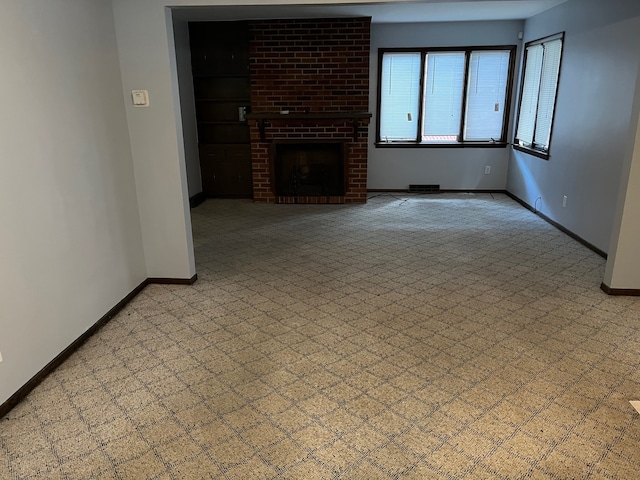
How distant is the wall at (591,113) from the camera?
3799 millimetres

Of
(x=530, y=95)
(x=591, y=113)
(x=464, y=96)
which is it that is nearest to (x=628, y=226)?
(x=591, y=113)

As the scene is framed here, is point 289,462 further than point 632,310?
No

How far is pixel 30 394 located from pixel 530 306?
9.72 feet

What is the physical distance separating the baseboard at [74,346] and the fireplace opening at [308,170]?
293 cm

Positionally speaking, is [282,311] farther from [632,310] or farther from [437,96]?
[437,96]

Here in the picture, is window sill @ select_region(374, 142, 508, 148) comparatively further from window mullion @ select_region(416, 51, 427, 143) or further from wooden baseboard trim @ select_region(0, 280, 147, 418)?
wooden baseboard trim @ select_region(0, 280, 147, 418)

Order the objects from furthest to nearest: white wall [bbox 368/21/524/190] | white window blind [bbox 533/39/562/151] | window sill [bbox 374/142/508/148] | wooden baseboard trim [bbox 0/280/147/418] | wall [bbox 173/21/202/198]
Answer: window sill [bbox 374/142/508/148]
white wall [bbox 368/21/524/190]
wall [bbox 173/21/202/198]
white window blind [bbox 533/39/562/151]
wooden baseboard trim [bbox 0/280/147/418]

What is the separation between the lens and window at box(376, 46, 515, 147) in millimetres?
6270

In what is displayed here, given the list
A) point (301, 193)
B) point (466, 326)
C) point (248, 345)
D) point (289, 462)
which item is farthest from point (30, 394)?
point (301, 193)

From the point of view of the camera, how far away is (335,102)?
5.94 meters

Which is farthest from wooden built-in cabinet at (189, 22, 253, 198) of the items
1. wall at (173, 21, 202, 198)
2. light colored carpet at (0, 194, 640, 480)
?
light colored carpet at (0, 194, 640, 480)

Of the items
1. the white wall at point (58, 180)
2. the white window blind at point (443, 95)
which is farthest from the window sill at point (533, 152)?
the white wall at point (58, 180)

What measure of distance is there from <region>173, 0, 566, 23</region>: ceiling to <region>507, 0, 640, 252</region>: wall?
0.41 meters

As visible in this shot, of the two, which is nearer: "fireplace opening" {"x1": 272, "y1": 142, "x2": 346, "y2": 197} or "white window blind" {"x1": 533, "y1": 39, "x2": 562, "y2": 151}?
"white window blind" {"x1": 533, "y1": 39, "x2": 562, "y2": 151}
